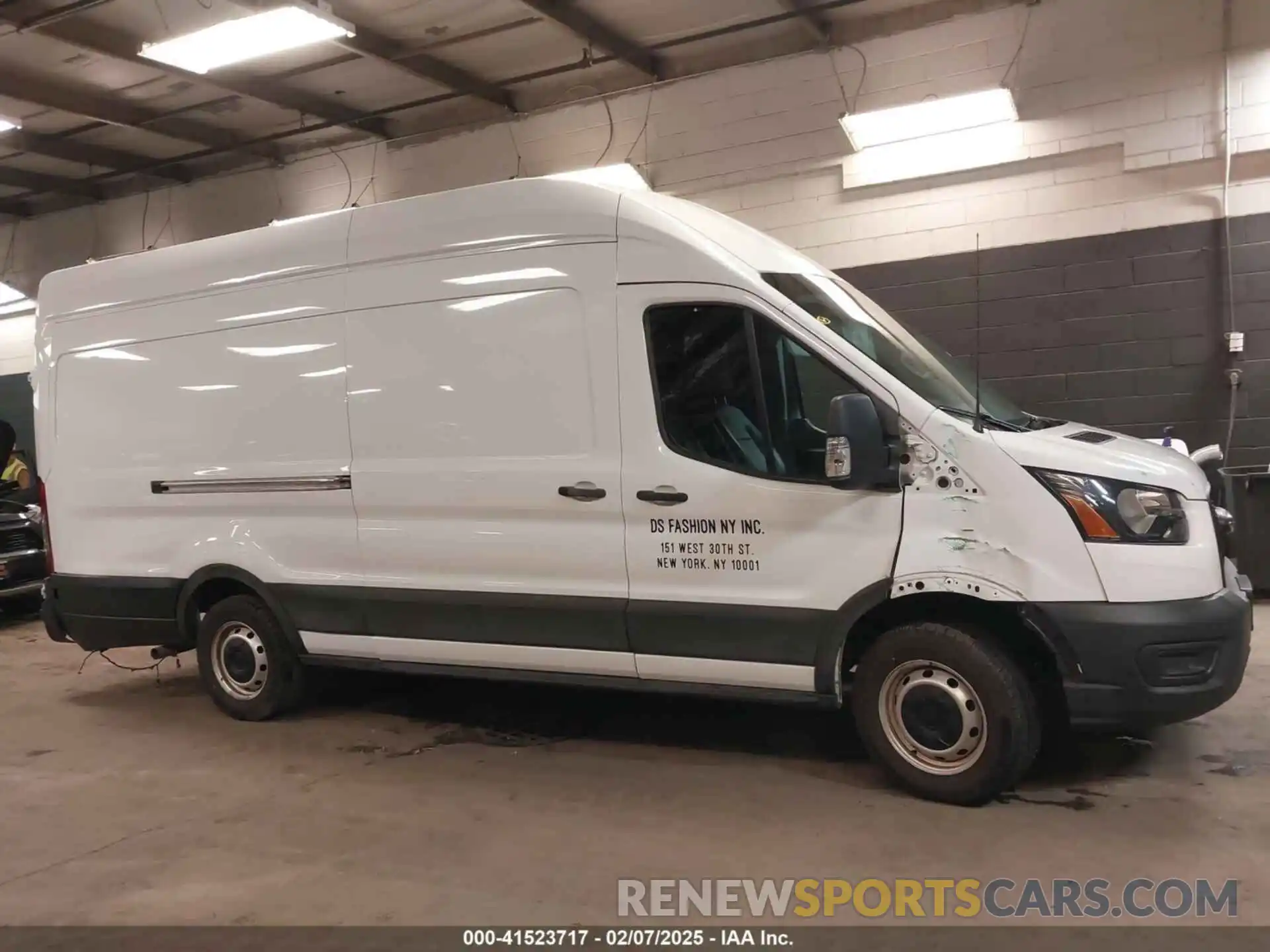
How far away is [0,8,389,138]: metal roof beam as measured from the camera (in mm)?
7664

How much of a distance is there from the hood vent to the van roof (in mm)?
1300

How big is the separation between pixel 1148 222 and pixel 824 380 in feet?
15.4

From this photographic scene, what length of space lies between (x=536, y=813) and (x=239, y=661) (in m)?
2.22

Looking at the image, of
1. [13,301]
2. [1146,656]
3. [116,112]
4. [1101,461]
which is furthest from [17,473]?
[1146,656]

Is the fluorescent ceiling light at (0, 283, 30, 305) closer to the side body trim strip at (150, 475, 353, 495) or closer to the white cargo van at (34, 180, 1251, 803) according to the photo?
the white cargo van at (34, 180, 1251, 803)

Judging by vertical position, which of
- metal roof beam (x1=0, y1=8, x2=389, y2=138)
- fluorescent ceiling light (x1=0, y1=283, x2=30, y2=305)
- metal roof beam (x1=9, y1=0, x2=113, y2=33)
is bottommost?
fluorescent ceiling light (x1=0, y1=283, x2=30, y2=305)

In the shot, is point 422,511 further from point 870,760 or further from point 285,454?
point 870,760

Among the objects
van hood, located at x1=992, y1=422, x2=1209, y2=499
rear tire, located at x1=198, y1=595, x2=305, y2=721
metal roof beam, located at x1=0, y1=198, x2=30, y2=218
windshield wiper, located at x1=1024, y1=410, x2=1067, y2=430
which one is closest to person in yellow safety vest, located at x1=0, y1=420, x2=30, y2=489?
metal roof beam, located at x1=0, y1=198, x2=30, y2=218

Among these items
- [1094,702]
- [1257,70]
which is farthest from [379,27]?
[1094,702]

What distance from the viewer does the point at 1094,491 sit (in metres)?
3.42

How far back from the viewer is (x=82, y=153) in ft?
35.3

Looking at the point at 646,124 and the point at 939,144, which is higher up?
the point at 646,124

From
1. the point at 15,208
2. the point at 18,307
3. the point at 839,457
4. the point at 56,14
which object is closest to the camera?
the point at 839,457

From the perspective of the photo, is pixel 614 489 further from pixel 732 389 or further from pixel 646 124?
pixel 646 124
